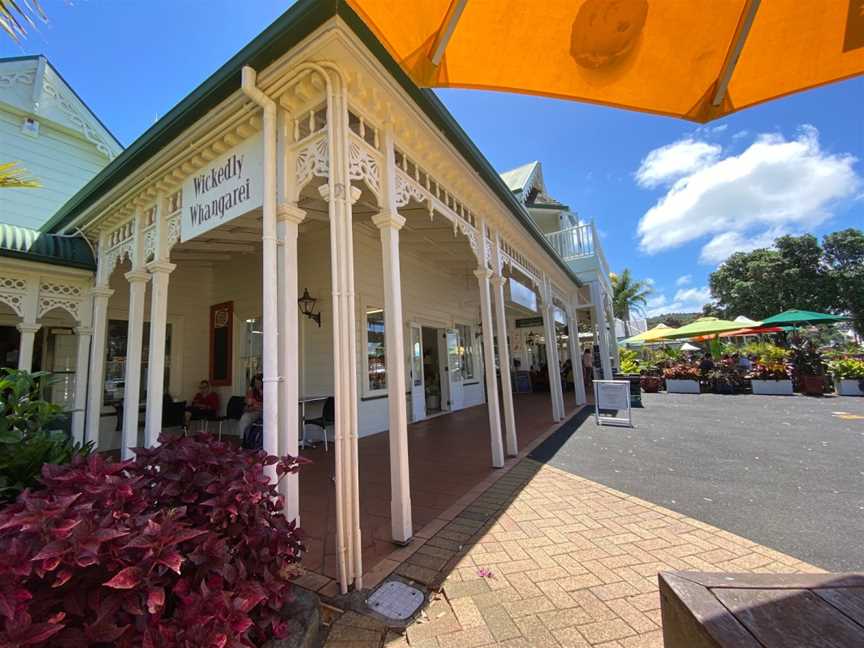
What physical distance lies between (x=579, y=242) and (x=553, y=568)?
11.2m

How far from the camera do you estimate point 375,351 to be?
7008mm

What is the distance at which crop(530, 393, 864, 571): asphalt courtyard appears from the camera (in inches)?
106

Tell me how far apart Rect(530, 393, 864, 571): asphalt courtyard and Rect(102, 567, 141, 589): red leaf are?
3553 mm

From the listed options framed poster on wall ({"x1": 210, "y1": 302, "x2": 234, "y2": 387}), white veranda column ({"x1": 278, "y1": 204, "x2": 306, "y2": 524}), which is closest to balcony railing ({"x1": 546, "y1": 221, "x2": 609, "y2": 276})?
framed poster on wall ({"x1": 210, "y1": 302, "x2": 234, "y2": 387})

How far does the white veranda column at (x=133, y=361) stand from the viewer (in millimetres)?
4160

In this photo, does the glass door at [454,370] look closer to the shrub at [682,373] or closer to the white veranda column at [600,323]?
the white veranda column at [600,323]

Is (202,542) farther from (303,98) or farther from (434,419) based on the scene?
(434,419)

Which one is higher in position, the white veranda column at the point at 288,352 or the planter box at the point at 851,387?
the white veranda column at the point at 288,352

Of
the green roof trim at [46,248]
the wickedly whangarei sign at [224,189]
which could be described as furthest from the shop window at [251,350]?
the wickedly whangarei sign at [224,189]

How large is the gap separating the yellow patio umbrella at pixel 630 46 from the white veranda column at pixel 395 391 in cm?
144

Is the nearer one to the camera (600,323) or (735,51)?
(735,51)

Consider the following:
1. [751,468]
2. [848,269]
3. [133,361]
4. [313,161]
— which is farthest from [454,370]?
[848,269]

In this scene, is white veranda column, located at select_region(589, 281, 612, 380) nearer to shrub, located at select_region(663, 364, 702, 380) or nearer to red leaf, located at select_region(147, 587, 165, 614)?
shrub, located at select_region(663, 364, 702, 380)

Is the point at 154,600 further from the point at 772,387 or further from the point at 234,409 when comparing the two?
the point at 772,387
